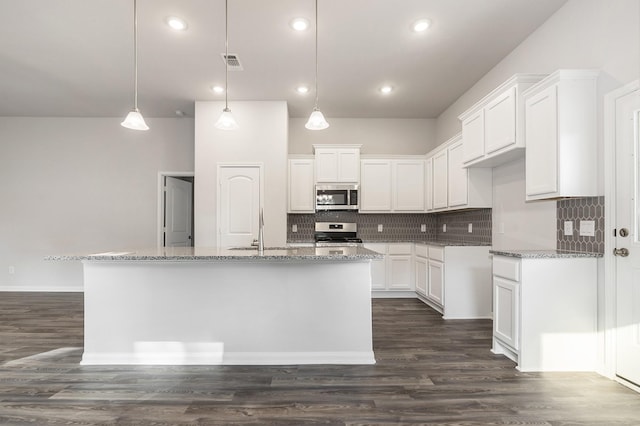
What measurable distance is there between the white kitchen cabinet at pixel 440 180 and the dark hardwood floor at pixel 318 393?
2254mm

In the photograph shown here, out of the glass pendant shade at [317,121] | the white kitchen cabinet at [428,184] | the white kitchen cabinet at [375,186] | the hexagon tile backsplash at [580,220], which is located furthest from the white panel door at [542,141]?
the white kitchen cabinet at [375,186]

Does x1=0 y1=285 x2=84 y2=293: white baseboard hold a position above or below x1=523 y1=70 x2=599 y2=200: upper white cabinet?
below

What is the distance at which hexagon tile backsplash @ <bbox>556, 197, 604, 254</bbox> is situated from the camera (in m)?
2.55

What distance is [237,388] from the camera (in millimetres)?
2332

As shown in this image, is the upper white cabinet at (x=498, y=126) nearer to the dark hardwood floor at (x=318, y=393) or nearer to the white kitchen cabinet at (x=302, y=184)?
the dark hardwood floor at (x=318, y=393)

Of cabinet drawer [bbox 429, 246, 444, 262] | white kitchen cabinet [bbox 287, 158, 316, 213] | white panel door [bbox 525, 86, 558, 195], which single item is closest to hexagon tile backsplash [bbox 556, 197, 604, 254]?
white panel door [bbox 525, 86, 558, 195]

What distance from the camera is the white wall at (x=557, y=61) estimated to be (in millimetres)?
2367

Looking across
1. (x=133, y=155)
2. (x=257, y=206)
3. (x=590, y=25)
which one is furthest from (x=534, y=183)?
(x=133, y=155)

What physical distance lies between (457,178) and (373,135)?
78.6 inches

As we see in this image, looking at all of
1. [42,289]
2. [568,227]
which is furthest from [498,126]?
[42,289]

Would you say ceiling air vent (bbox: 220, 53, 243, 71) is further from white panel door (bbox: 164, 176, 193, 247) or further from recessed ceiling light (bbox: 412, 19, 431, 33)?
white panel door (bbox: 164, 176, 193, 247)

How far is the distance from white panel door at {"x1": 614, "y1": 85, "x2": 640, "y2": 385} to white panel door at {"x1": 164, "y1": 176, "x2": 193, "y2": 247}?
6.07 meters

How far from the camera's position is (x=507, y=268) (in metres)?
2.79

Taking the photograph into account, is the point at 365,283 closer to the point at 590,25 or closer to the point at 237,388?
the point at 237,388
